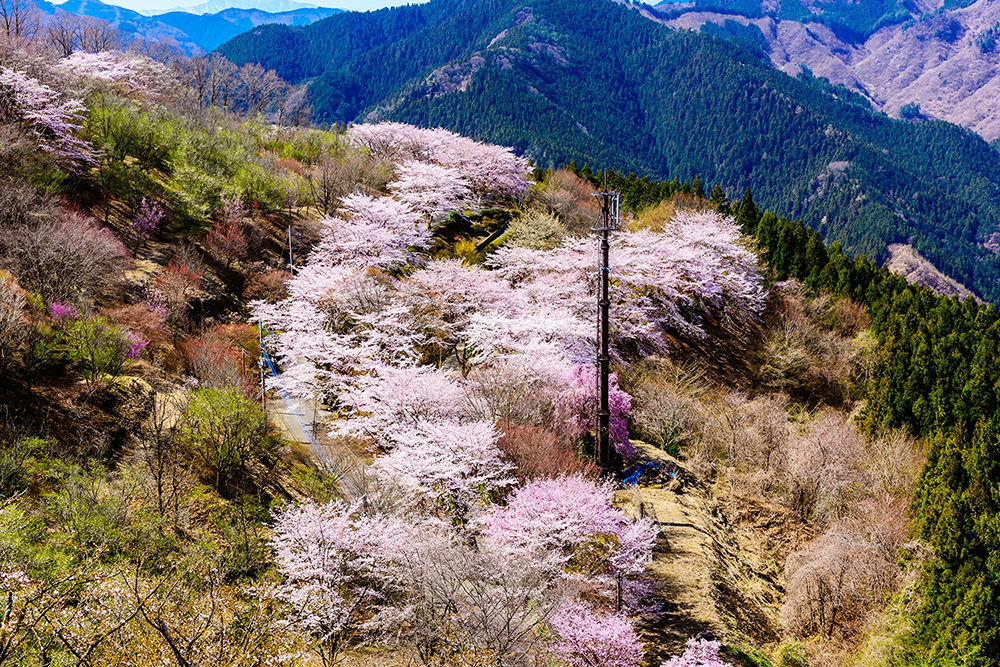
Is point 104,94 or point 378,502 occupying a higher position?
point 104,94

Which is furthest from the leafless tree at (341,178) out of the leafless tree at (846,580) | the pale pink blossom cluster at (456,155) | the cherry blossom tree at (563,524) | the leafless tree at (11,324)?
the leafless tree at (846,580)

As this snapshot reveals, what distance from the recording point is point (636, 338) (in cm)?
2850

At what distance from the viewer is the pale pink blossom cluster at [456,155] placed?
43750mm

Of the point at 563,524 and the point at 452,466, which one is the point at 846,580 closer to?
the point at 563,524

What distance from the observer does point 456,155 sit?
145ft

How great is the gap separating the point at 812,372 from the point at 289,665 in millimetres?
32251

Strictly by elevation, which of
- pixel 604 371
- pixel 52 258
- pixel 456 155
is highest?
pixel 456 155

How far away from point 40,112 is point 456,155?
2575 centimetres

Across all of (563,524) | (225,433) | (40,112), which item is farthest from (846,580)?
(40,112)

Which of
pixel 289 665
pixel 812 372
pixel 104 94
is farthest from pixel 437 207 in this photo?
pixel 289 665

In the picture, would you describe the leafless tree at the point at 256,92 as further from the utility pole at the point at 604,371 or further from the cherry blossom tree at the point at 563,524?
the cherry blossom tree at the point at 563,524

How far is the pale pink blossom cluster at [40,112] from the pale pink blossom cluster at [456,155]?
20466 mm

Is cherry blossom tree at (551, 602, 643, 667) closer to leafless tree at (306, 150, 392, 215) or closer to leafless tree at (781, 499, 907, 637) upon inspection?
leafless tree at (781, 499, 907, 637)

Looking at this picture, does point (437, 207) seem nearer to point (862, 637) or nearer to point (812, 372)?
point (812, 372)
